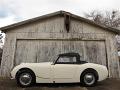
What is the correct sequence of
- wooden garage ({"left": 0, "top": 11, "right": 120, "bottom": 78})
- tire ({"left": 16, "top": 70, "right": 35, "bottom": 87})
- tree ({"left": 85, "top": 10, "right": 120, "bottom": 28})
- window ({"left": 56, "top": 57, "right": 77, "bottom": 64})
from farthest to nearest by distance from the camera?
tree ({"left": 85, "top": 10, "right": 120, "bottom": 28}) < wooden garage ({"left": 0, "top": 11, "right": 120, "bottom": 78}) < window ({"left": 56, "top": 57, "right": 77, "bottom": 64}) < tire ({"left": 16, "top": 70, "right": 35, "bottom": 87})

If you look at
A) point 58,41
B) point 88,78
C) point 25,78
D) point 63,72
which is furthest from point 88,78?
point 58,41

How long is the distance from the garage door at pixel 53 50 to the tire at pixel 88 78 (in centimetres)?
285

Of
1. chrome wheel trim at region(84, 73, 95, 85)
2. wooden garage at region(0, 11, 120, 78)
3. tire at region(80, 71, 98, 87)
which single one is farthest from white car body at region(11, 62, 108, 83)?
wooden garage at region(0, 11, 120, 78)

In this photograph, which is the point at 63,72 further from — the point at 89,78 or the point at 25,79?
the point at 25,79

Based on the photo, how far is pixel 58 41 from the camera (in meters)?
10.6

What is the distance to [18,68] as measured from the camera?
24.6 feet

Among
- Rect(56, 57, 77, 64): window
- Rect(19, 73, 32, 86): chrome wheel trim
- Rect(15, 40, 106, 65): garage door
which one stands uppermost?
Rect(15, 40, 106, 65): garage door

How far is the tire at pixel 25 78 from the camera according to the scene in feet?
24.1

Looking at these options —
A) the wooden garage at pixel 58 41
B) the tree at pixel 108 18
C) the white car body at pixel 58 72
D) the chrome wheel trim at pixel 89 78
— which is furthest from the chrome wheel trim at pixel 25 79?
the tree at pixel 108 18

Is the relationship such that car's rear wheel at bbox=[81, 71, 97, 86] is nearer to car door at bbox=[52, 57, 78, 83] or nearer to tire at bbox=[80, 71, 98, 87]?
tire at bbox=[80, 71, 98, 87]

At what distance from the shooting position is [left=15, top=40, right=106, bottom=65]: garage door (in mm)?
10297

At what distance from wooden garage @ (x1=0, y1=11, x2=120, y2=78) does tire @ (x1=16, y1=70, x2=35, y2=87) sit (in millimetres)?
2811

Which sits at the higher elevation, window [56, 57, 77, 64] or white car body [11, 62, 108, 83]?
window [56, 57, 77, 64]

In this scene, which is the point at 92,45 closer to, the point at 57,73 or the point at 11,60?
the point at 57,73
